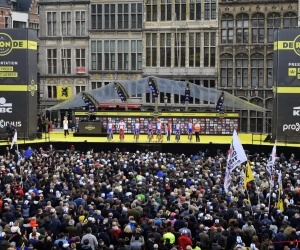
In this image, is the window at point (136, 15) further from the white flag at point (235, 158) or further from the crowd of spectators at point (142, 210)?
the white flag at point (235, 158)

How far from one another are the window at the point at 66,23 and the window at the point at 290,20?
20.1 meters

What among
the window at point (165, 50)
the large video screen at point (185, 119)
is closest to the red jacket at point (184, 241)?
the large video screen at point (185, 119)

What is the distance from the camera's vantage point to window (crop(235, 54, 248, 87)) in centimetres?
6275

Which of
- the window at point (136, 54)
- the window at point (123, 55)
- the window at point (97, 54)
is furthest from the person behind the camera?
the window at point (97, 54)

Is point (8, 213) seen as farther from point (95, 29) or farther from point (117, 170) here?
point (95, 29)

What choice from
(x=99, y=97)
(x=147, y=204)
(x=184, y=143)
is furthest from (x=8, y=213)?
(x=99, y=97)

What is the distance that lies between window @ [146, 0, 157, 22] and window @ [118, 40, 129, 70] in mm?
3148

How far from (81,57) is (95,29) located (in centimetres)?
295

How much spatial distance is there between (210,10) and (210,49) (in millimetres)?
3418

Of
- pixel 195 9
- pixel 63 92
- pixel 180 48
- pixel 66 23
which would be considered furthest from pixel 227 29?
pixel 63 92

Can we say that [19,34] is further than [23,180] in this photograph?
Yes

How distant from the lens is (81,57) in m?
67.9

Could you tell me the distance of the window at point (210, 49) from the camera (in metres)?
63.9

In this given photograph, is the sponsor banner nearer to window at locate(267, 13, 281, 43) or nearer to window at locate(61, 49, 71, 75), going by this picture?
window at locate(267, 13, 281, 43)
